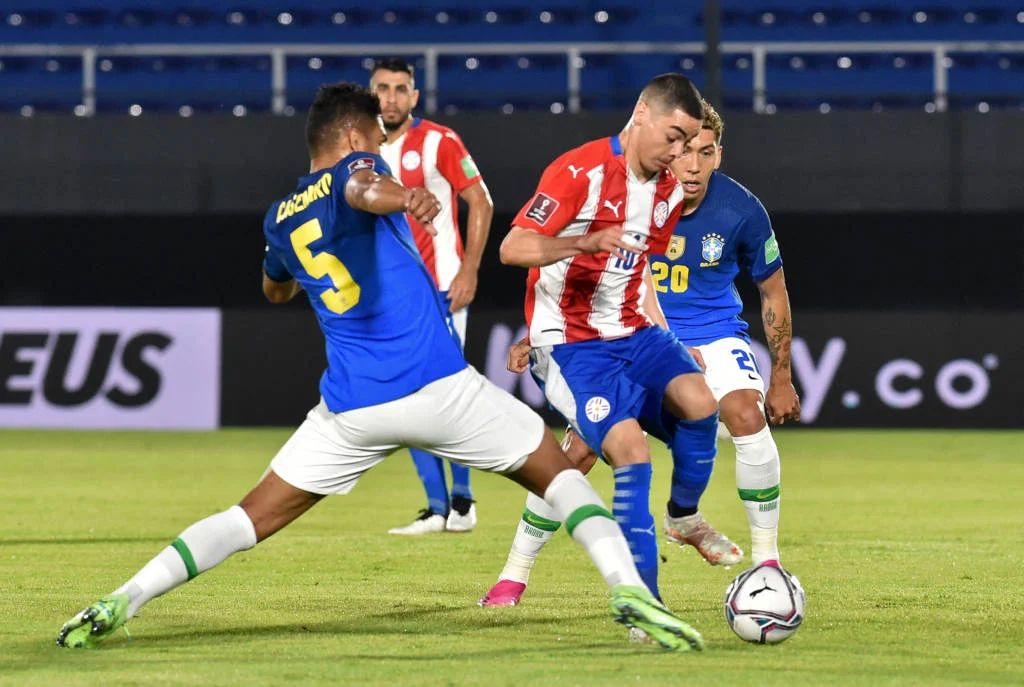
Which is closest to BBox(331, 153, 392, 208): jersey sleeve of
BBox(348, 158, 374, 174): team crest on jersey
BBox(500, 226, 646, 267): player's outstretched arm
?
BBox(348, 158, 374, 174): team crest on jersey

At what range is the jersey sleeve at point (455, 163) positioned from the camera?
8672 millimetres

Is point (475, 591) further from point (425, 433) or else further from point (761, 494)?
point (425, 433)

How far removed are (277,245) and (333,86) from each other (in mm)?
526

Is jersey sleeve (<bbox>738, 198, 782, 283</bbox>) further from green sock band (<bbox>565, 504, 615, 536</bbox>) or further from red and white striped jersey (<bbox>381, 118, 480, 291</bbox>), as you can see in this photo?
red and white striped jersey (<bbox>381, 118, 480, 291</bbox>)

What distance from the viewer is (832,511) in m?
9.66

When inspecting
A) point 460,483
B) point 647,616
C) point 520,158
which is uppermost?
point 520,158

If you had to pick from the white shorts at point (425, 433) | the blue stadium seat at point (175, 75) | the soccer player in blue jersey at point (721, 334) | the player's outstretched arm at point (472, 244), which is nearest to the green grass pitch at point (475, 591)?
the soccer player in blue jersey at point (721, 334)

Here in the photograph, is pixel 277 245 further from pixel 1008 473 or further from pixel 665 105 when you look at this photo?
pixel 1008 473

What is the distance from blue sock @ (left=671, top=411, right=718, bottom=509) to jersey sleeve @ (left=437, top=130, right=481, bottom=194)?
8.69 feet

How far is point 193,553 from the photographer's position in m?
5.11

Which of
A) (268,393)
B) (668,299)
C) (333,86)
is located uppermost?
(333,86)

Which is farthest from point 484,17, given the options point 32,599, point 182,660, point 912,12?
point 182,660

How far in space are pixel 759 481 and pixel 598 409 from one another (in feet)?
3.00

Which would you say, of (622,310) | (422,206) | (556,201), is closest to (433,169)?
(622,310)
